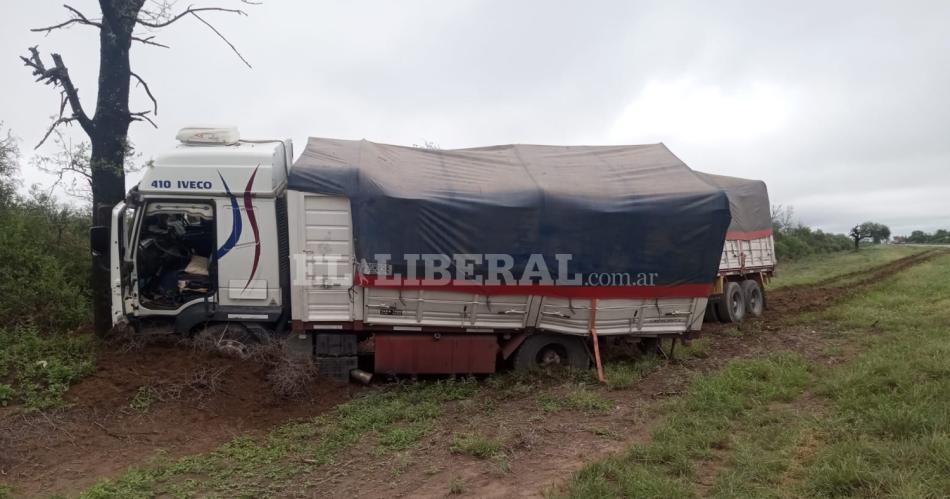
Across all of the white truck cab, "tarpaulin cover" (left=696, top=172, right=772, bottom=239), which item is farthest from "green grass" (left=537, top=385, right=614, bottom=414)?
"tarpaulin cover" (left=696, top=172, right=772, bottom=239)

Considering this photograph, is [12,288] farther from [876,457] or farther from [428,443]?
[876,457]

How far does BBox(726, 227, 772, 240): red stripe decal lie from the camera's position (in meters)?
12.3

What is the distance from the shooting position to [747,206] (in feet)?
43.0

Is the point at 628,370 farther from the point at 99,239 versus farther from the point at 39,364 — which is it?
the point at 39,364

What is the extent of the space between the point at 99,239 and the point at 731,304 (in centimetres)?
1147

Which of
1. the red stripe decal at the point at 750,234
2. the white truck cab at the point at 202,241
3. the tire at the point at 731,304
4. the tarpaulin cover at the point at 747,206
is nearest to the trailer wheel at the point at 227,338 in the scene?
the white truck cab at the point at 202,241

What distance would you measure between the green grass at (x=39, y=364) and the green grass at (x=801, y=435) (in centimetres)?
504

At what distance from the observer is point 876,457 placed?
3885 millimetres

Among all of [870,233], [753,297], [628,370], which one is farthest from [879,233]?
[628,370]

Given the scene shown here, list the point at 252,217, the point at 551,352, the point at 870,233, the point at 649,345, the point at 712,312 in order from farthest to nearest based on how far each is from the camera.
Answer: the point at 870,233, the point at 712,312, the point at 649,345, the point at 551,352, the point at 252,217

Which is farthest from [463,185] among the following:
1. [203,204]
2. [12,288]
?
[12,288]

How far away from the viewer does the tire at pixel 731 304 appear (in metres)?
12.2

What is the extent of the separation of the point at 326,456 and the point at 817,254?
113 feet

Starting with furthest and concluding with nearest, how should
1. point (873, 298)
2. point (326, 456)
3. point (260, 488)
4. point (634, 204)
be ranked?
point (873, 298), point (634, 204), point (326, 456), point (260, 488)
